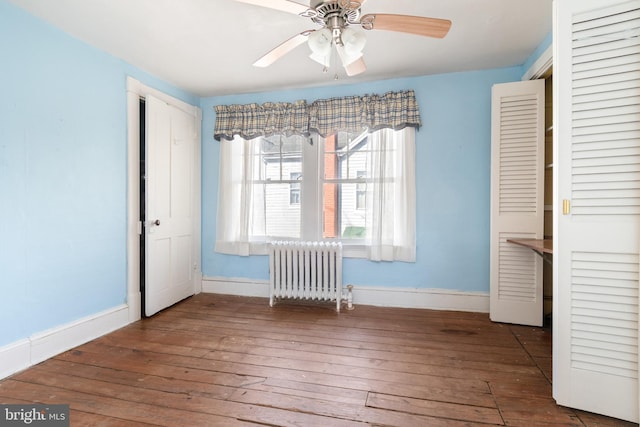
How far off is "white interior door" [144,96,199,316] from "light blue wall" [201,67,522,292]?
6.63 feet

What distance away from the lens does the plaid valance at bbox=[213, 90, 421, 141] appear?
10.5 feet

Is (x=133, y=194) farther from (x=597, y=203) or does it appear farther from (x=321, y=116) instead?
(x=597, y=203)

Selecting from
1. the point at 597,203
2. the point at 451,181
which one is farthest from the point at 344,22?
the point at 451,181

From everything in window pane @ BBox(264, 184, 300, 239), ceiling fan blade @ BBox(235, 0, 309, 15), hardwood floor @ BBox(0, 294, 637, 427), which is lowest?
hardwood floor @ BBox(0, 294, 637, 427)

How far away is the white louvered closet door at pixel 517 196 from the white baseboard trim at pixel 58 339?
351 centimetres

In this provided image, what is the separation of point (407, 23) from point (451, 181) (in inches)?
77.9

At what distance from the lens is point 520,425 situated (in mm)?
1528

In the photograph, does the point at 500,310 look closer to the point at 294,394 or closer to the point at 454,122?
the point at 454,122

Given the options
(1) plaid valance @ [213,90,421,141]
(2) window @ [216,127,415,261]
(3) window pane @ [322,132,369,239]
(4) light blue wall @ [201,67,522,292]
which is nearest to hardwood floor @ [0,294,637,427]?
(4) light blue wall @ [201,67,522,292]

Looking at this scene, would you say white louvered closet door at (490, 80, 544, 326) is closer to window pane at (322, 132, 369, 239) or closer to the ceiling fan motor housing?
window pane at (322, 132, 369, 239)

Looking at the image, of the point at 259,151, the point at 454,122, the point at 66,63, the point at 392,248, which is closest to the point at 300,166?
the point at 259,151

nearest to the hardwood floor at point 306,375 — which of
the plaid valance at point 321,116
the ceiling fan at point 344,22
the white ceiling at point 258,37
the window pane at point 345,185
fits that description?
the window pane at point 345,185

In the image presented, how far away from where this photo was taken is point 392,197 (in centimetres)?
332

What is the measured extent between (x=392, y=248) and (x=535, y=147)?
1607 millimetres
